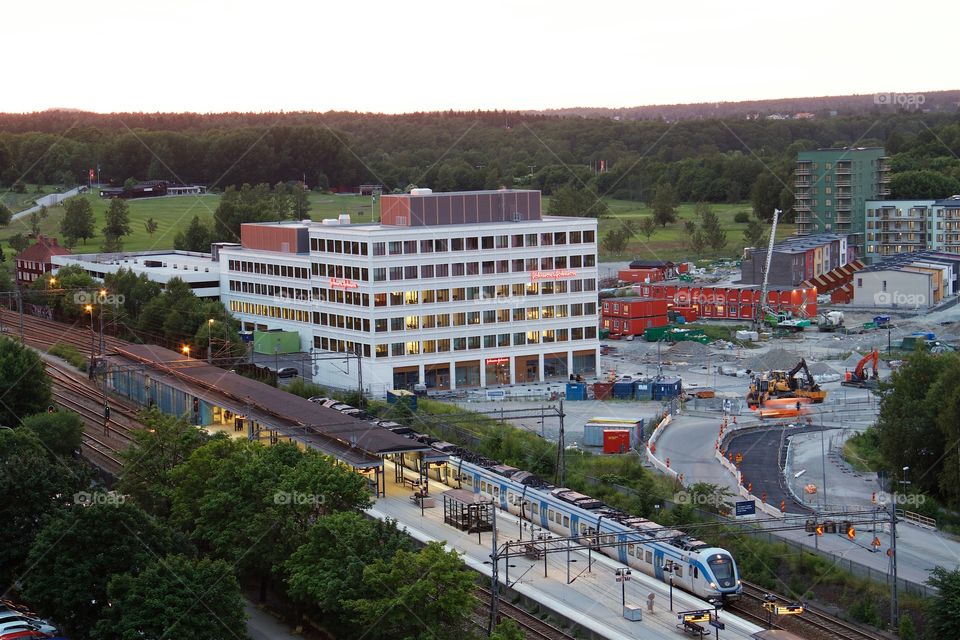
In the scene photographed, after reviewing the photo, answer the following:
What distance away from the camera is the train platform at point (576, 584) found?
22000mm

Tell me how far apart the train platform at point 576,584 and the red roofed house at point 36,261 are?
147 feet

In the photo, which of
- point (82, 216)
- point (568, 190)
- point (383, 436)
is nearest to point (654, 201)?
point (568, 190)

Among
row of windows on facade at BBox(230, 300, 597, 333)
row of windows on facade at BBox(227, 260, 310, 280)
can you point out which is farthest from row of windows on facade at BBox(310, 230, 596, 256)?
row of windows on facade at BBox(230, 300, 597, 333)

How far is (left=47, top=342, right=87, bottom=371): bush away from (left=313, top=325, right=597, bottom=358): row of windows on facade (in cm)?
859

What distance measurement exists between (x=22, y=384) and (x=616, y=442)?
16.6 metres

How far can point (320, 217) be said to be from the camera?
357ft

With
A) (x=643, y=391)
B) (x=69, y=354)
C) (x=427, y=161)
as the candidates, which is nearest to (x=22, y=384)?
(x=69, y=354)

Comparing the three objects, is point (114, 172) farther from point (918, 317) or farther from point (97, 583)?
point (97, 583)

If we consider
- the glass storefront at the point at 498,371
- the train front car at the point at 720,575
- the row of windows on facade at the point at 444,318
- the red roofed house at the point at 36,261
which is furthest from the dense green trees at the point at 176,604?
the red roofed house at the point at 36,261

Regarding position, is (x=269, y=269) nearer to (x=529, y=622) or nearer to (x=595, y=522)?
(x=595, y=522)

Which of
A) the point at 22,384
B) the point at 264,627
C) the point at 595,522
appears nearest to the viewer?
the point at 264,627

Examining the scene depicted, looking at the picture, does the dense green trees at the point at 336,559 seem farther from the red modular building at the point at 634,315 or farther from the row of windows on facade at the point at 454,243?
the red modular building at the point at 634,315

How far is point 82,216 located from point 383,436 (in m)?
63.5

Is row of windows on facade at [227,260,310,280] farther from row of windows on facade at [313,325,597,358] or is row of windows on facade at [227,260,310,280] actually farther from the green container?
row of windows on facade at [313,325,597,358]
